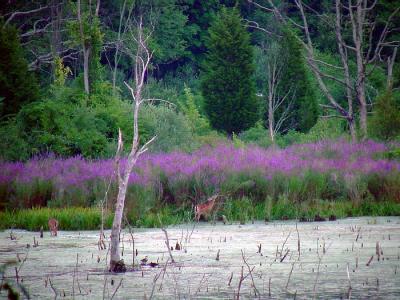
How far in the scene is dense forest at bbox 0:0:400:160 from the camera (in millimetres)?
21906

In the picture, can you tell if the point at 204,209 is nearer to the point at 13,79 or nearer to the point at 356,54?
the point at 13,79

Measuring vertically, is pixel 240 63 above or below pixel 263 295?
above

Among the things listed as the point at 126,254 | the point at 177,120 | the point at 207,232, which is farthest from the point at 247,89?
the point at 126,254

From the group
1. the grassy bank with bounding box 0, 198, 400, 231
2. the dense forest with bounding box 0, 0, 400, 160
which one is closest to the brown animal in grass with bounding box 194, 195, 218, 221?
the grassy bank with bounding box 0, 198, 400, 231

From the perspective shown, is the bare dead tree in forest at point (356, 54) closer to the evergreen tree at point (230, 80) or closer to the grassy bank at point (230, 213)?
the evergreen tree at point (230, 80)

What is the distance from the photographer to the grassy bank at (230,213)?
41.7ft

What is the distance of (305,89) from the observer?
1518 inches

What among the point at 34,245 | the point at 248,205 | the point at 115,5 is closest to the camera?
the point at 34,245

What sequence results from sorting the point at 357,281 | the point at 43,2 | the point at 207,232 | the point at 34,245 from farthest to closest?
the point at 43,2, the point at 207,232, the point at 34,245, the point at 357,281

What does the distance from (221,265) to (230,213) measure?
225 inches

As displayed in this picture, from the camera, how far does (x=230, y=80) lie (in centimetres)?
3962

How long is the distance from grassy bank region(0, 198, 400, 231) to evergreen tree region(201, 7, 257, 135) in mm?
23849

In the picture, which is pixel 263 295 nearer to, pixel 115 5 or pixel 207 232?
pixel 207 232

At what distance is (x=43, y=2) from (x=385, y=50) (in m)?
19.4
